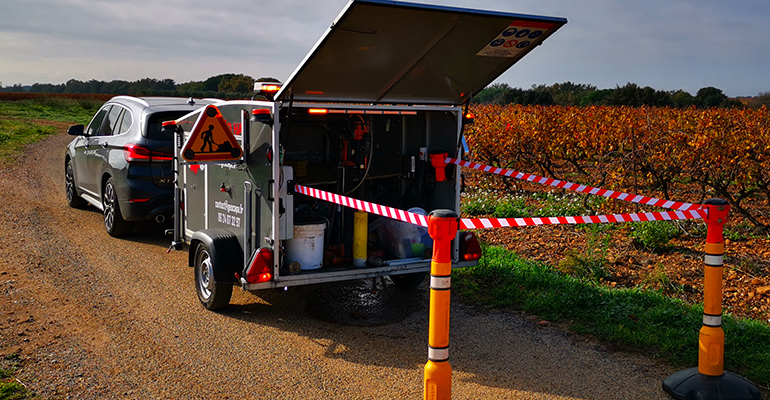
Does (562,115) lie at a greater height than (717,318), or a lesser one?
greater

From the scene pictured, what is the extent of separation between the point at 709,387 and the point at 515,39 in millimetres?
3079

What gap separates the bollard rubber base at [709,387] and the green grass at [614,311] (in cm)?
32

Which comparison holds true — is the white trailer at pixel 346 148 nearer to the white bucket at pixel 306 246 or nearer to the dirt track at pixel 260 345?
the white bucket at pixel 306 246

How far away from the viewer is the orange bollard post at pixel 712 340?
177 inches

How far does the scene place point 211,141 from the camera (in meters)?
5.66

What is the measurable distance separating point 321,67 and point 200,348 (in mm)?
2398

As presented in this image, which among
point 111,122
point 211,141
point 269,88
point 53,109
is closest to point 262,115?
point 269,88

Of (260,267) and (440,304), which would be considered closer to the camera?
(440,304)

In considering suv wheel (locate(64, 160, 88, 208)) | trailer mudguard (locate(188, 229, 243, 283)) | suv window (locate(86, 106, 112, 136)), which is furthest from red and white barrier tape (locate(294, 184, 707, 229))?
suv wheel (locate(64, 160, 88, 208))

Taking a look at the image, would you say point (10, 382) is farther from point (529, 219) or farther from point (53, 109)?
point (53, 109)

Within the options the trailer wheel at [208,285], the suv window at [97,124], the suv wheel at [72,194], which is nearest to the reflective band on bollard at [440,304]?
the trailer wheel at [208,285]

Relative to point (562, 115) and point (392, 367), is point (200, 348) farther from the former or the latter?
point (562, 115)

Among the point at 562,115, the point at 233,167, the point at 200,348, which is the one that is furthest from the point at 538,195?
the point at 200,348

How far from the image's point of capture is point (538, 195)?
458 inches
